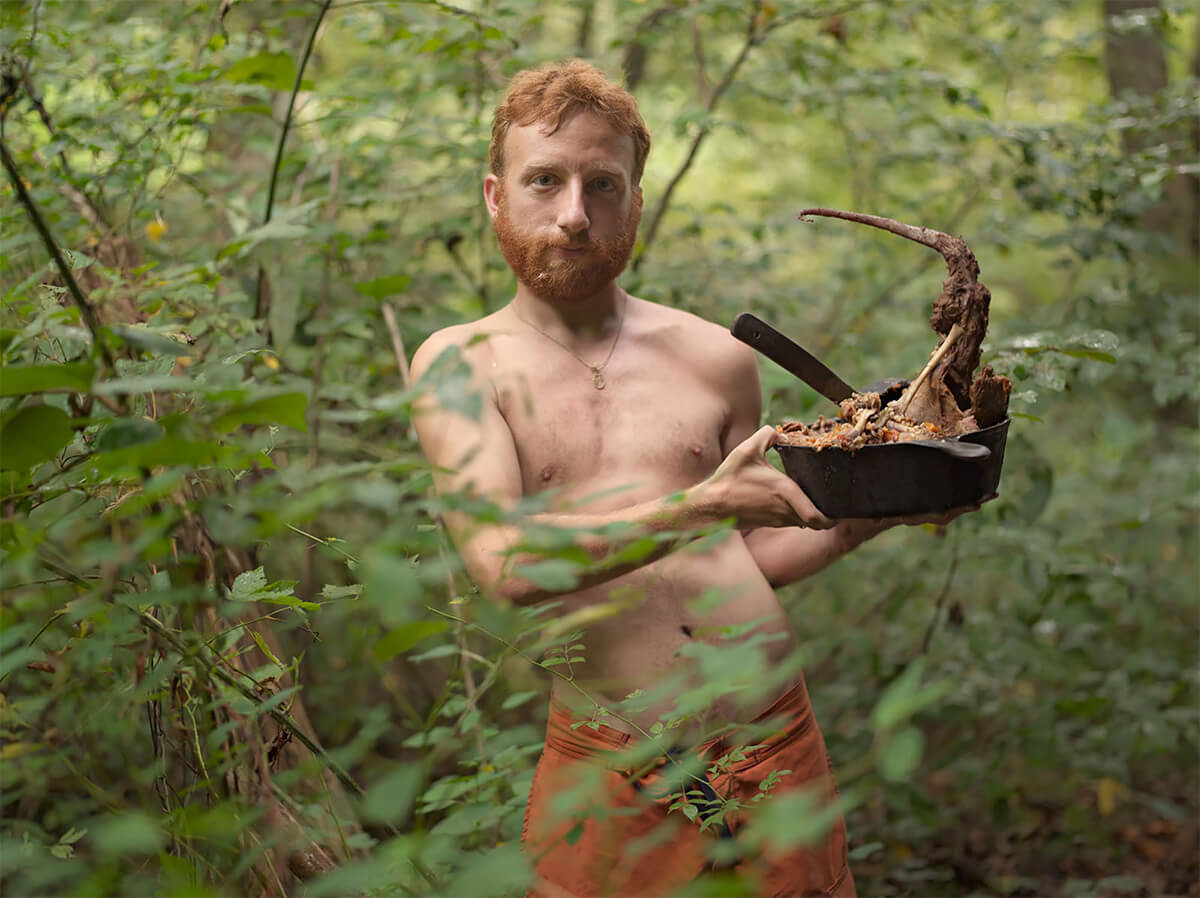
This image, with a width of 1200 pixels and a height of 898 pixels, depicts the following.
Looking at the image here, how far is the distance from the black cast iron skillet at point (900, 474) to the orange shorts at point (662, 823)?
1.38ft

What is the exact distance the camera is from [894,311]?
4637mm

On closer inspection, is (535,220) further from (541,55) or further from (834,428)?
(541,55)

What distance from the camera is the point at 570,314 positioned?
6.42 feet

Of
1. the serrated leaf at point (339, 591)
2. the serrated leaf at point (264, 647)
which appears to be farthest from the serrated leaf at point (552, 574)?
the serrated leaf at point (264, 647)

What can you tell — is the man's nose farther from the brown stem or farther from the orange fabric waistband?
the orange fabric waistband

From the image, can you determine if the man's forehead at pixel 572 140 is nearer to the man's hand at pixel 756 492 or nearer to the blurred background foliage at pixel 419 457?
the blurred background foliage at pixel 419 457

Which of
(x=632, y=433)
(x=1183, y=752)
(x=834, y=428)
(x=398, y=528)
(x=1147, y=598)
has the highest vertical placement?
(x=398, y=528)

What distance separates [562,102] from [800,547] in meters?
0.95

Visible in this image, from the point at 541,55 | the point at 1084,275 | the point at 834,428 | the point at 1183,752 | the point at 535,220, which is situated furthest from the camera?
the point at 1084,275

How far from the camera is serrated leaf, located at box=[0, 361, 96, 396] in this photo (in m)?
0.87

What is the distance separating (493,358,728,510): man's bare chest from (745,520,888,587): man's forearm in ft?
0.69

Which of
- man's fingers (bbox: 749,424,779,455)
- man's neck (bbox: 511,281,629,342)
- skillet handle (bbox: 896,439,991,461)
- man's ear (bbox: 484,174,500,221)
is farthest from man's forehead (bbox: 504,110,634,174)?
skillet handle (bbox: 896,439,991,461)

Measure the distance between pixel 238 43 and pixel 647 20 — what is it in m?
1.42

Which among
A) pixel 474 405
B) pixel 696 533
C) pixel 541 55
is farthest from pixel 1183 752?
pixel 474 405
